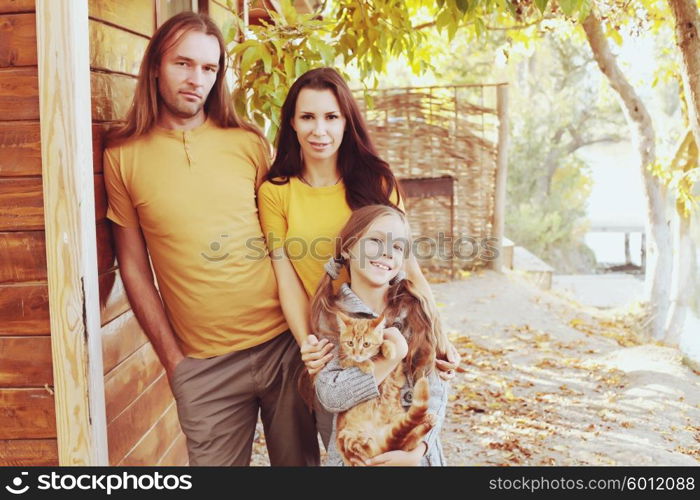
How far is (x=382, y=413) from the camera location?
6.52 feet

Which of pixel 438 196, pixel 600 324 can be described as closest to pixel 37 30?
pixel 438 196

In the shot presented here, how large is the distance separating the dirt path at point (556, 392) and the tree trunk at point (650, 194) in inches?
21.7

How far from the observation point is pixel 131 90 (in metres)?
2.68

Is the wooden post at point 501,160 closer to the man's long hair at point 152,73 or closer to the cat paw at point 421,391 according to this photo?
the man's long hair at point 152,73

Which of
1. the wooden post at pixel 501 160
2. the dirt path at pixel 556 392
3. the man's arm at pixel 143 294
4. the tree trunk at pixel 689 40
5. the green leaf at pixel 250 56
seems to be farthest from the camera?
the wooden post at pixel 501 160

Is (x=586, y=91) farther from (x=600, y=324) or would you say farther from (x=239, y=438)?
→ (x=239, y=438)

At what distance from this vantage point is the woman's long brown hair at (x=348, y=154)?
2182 mm

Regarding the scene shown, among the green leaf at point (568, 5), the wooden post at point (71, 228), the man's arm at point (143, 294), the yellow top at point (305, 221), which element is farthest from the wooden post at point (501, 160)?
the wooden post at point (71, 228)

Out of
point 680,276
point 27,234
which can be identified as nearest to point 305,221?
point 27,234

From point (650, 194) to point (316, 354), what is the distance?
720cm

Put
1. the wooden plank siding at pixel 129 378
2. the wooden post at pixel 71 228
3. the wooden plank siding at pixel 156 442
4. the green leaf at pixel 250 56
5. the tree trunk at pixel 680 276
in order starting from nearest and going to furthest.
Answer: the wooden post at pixel 71 228
the wooden plank siding at pixel 129 378
the wooden plank siding at pixel 156 442
the green leaf at pixel 250 56
the tree trunk at pixel 680 276

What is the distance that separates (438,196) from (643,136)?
240 centimetres

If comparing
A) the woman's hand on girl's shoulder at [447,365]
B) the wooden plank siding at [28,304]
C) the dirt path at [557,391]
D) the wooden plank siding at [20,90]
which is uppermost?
the wooden plank siding at [20,90]

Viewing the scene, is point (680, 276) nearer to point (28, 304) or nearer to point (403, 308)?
point (403, 308)
